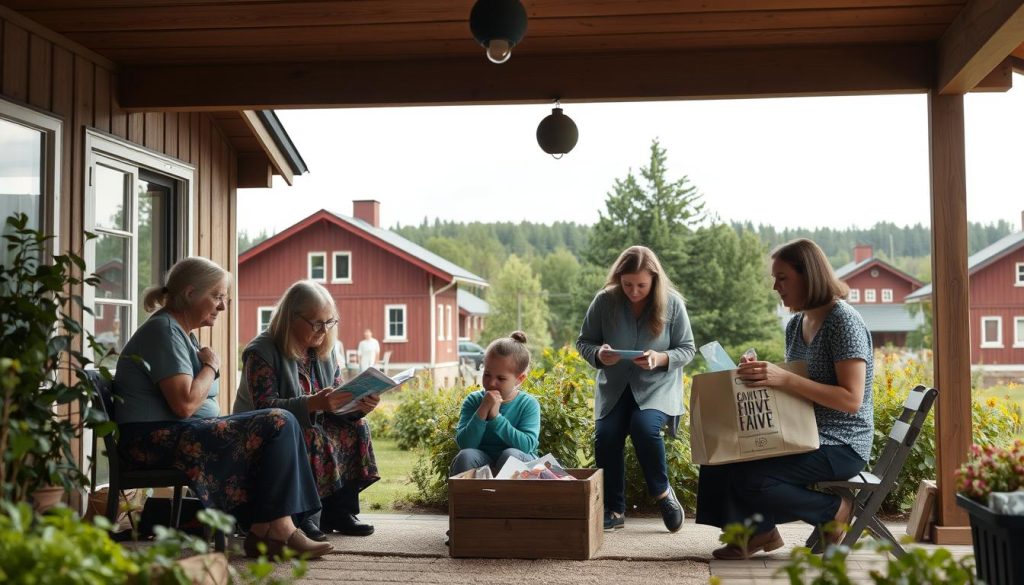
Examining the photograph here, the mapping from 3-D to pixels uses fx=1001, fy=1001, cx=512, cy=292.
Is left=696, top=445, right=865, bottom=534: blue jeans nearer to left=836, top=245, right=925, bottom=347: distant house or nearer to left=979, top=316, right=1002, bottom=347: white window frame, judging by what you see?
left=979, top=316, right=1002, bottom=347: white window frame

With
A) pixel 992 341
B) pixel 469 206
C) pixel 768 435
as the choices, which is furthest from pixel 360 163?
pixel 768 435

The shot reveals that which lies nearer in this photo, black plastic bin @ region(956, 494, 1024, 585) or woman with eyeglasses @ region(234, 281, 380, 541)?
black plastic bin @ region(956, 494, 1024, 585)

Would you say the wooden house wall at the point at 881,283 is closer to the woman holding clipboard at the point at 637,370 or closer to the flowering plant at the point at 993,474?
the woman holding clipboard at the point at 637,370

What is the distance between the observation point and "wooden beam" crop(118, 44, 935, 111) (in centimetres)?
449

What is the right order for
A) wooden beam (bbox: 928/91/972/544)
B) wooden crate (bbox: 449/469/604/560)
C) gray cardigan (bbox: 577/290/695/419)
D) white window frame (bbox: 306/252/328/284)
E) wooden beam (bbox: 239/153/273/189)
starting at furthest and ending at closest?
white window frame (bbox: 306/252/328/284) < wooden beam (bbox: 239/153/273/189) < gray cardigan (bbox: 577/290/695/419) < wooden beam (bbox: 928/91/972/544) < wooden crate (bbox: 449/469/604/560)

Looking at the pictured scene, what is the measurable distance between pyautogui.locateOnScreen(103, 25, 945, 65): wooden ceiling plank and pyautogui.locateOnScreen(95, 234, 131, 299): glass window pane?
0.88 meters

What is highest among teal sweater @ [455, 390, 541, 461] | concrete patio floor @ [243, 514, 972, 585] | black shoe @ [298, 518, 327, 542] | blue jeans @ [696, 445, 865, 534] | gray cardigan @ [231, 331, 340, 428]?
gray cardigan @ [231, 331, 340, 428]

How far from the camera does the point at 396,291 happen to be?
27078 millimetres

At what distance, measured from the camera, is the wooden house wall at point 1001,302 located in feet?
104

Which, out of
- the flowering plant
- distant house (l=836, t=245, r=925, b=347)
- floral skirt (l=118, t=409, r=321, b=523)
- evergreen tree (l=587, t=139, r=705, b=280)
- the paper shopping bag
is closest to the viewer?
the flowering plant

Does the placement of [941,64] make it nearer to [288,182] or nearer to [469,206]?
[288,182]

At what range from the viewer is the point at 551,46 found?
4566 millimetres

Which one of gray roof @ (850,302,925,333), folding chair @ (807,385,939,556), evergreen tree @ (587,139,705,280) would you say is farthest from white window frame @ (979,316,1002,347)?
folding chair @ (807,385,939,556)

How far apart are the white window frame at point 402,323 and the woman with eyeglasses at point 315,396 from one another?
22397mm
